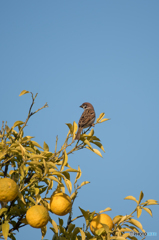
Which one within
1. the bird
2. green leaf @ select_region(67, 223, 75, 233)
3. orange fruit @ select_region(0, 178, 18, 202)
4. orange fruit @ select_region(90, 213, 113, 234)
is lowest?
green leaf @ select_region(67, 223, 75, 233)

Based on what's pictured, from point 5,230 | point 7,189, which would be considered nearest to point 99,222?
point 5,230

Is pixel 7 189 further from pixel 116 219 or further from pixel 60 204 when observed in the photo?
pixel 116 219

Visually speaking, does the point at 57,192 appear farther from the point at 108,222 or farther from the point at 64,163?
the point at 108,222

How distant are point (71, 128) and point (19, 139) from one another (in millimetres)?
810

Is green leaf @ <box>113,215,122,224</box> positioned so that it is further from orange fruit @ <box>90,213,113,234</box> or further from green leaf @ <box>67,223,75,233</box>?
green leaf @ <box>67,223,75,233</box>

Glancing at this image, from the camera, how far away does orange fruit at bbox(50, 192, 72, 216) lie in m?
3.78

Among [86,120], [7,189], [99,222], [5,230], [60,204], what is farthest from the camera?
[86,120]

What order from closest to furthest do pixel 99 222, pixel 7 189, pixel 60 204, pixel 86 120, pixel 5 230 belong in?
pixel 7 189, pixel 5 230, pixel 60 204, pixel 99 222, pixel 86 120

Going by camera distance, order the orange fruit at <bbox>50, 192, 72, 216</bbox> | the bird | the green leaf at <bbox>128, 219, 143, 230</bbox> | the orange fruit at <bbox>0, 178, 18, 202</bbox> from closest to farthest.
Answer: the orange fruit at <bbox>0, 178, 18, 202</bbox> → the orange fruit at <bbox>50, 192, 72, 216</bbox> → the green leaf at <bbox>128, 219, 143, 230</bbox> → the bird

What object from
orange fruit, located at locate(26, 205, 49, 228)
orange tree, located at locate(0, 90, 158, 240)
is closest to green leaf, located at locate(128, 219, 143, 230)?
orange tree, located at locate(0, 90, 158, 240)

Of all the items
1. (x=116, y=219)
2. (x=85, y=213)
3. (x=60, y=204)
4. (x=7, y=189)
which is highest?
(x=7, y=189)

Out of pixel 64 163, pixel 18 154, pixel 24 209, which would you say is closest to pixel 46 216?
pixel 24 209

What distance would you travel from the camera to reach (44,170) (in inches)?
150

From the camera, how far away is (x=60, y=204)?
377 centimetres
